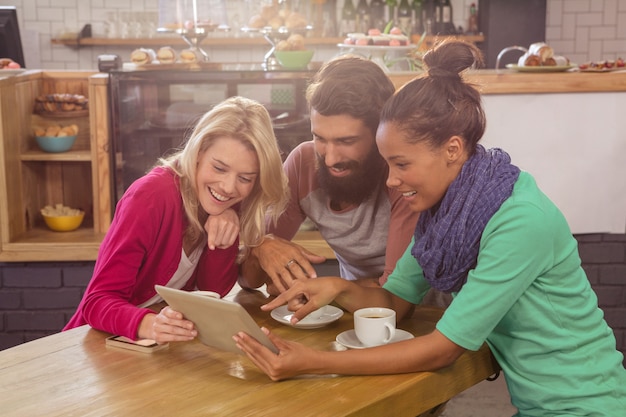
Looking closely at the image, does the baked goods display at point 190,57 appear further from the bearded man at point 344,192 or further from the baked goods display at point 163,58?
the bearded man at point 344,192

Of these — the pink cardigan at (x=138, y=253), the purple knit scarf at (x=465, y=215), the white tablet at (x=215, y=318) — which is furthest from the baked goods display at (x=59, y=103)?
the purple knit scarf at (x=465, y=215)

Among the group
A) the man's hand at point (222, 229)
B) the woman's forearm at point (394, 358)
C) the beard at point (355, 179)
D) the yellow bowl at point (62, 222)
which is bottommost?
the yellow bowl at point (62, 222)

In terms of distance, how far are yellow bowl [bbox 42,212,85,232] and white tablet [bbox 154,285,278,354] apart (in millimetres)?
2346

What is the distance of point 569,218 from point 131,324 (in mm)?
2608

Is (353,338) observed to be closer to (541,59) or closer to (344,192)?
(344,192)

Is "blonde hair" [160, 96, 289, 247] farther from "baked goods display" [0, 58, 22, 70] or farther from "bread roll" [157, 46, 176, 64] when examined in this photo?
"baked goods display" [0, 58, 22, 70]

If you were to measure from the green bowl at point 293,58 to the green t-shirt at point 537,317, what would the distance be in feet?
6.89

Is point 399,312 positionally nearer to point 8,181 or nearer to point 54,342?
point 54,342

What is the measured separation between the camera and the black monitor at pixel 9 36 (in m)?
3.95

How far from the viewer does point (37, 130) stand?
3.98m

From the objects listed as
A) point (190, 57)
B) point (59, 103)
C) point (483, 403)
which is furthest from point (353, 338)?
point (59, 103)

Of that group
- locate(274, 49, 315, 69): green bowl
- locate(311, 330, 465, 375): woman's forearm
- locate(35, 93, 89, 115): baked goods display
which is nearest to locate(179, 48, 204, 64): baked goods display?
locate(274, 49, 315, 69): green bowl

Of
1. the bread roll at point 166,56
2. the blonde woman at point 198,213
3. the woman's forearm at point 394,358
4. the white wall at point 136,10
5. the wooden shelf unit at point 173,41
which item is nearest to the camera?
the woman's forearm at point 394,358

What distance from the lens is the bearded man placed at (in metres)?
2.19
